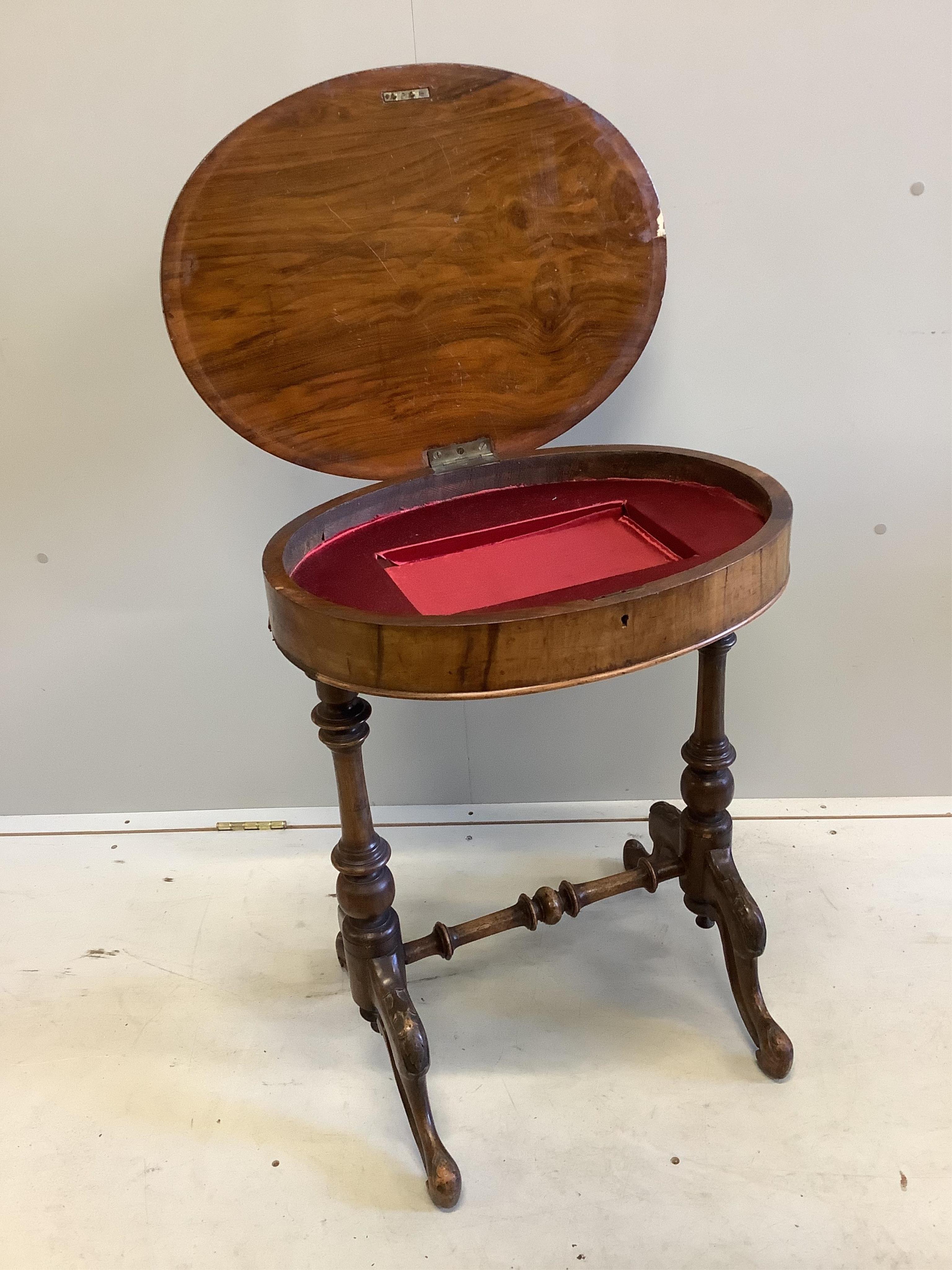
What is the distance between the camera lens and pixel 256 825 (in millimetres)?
2574

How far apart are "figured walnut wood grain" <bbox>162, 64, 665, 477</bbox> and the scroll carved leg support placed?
613 mm

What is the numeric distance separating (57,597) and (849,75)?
6.62ft

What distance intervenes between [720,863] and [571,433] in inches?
37.2

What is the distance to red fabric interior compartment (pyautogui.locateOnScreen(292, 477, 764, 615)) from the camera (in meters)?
1.41

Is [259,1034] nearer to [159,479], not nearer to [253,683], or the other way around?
[253,683]

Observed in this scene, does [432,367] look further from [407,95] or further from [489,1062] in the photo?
[489,1062]

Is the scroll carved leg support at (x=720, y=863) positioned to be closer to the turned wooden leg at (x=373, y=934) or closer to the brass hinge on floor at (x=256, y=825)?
the turned wooden leg at (x=373, y=934)

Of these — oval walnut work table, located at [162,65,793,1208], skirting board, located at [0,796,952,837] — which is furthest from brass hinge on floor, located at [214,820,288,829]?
oval walnut work table, located at [162,65,793,1208]

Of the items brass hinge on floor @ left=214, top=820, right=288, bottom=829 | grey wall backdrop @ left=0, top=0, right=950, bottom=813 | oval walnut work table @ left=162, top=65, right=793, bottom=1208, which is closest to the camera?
oval walnut work table @ left=162, top=65, right=793, bottom=1208

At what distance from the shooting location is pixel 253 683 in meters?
2.46

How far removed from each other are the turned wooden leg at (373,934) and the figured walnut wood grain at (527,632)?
0.21 m

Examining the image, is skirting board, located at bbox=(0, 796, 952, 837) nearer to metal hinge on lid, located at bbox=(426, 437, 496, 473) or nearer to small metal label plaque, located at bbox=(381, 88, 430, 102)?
metal hinge on lid, located at bbox=(426, 437, 496, 473)

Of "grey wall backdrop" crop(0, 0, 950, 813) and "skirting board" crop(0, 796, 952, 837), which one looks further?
"skirting board" crop(0, 796, 952, 837)

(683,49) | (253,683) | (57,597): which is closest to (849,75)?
(683,49)
